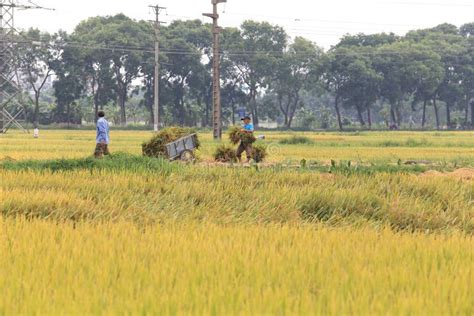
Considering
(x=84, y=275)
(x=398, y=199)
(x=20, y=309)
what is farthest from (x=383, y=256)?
(x=398, y=199)

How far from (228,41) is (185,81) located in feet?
23.9

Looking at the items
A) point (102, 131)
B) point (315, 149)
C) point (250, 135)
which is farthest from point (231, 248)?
point (315, 149)

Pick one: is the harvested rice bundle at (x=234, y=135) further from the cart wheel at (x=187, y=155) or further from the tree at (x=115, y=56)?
the tree at (x=115, y=56)

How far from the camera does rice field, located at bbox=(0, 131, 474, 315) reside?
4.69 m

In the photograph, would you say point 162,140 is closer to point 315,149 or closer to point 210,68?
point 315,149

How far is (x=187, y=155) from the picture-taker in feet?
70.0

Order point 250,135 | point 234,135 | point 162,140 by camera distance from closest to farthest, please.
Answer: point 250,135
point 162,140
point 234,135

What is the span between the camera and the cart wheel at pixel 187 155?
833 inches

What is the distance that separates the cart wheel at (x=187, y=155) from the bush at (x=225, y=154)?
1.95 metres

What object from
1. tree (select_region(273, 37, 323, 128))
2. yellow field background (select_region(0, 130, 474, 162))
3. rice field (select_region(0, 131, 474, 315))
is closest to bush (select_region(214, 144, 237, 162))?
yellow field background (select_region(0, 130, 474, 162))

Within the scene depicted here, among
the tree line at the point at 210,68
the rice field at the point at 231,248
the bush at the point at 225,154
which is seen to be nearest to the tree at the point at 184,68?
the tree line at the point at 210,68

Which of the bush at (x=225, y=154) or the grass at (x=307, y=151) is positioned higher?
the bush at (x=225, y=154)

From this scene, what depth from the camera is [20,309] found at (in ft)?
14.7

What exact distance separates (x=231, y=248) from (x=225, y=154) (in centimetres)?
1674
